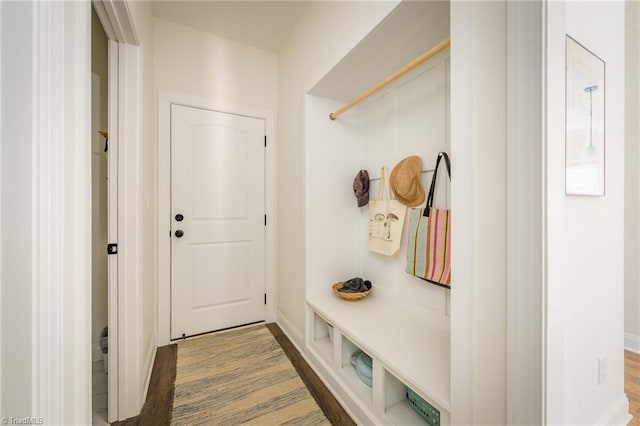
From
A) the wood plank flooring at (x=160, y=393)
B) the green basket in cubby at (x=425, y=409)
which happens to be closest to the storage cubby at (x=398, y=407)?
the green basket in cubby at (x=425, y=409)

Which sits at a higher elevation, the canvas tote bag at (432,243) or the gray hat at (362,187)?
the gray hat at (362,187)

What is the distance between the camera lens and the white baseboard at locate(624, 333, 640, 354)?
6.46 feet

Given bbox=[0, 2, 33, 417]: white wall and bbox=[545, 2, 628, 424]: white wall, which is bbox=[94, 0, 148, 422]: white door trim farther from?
bbox=[545, 2, 628, 424]: white wall

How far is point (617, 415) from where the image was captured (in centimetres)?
120

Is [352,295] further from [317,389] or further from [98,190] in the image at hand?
[98,190]

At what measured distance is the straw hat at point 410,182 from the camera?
1.53 meters

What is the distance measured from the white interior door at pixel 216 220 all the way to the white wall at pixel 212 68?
0.18 metres

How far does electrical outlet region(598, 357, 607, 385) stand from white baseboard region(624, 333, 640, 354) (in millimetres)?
1447

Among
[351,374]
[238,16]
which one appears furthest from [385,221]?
[238,16]

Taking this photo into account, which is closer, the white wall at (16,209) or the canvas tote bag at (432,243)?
the white wall at (16,209)

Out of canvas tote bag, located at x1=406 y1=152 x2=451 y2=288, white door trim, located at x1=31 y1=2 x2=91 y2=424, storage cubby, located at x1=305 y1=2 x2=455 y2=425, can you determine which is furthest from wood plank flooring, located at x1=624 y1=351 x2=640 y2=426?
white door trim, located at x1=31 y1=2 x2=91 y2=424

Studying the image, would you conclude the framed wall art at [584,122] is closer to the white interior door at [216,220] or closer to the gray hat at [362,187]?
the gray hat at [362,187]

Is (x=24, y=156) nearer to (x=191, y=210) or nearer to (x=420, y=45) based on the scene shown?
(x=420, y=45)

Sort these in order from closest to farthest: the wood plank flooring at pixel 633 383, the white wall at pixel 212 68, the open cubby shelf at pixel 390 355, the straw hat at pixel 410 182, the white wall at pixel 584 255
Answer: the white wall at pixel 584 255, the open cubby shelf at pixel 390 355, the wood plank flooring at pixel 633 383, the straw hat at pixel 410 182, the white wall at pixel 212 68
